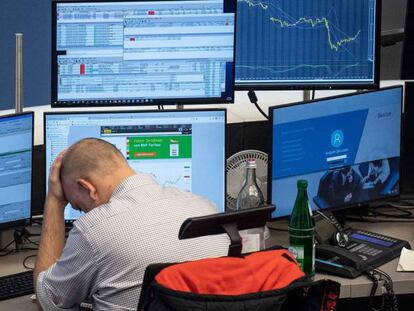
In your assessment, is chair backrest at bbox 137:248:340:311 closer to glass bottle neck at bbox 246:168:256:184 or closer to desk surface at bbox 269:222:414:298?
desk surface at bbox 269:222:414:298

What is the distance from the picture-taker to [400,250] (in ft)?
8.92

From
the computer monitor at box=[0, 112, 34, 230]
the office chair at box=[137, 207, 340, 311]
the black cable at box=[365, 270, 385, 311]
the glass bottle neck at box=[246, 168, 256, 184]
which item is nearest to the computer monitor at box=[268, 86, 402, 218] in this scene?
the glass bottle neck at box=[246, 168, 256, 184]

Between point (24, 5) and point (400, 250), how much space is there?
3266 millimetres

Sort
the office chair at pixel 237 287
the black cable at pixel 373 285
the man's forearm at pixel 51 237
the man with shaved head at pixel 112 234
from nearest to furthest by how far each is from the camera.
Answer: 1. the office chair at pixel 237 287
2. the man with shaved head at pixel 112 234
3. the man's forearm at pixel 51 237
4. the black cable at pixel 373 285

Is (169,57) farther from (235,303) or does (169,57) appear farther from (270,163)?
(235,303)

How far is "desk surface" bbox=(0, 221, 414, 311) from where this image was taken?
2420 millimetres

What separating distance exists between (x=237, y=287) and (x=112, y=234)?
580 millimetres

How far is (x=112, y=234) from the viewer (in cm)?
206

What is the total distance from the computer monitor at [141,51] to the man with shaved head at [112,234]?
0.49 m

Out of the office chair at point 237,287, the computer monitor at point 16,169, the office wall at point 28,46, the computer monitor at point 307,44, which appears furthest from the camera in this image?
the office wall at point 28,46

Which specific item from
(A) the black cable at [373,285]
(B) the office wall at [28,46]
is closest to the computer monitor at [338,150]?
(A) the black cable at [373,285]

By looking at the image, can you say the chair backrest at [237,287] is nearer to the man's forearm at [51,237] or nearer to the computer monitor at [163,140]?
the man's forearm at [51,237]

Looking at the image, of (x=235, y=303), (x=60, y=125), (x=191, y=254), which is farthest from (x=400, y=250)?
(x=235, y=303)

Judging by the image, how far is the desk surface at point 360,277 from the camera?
242cm
